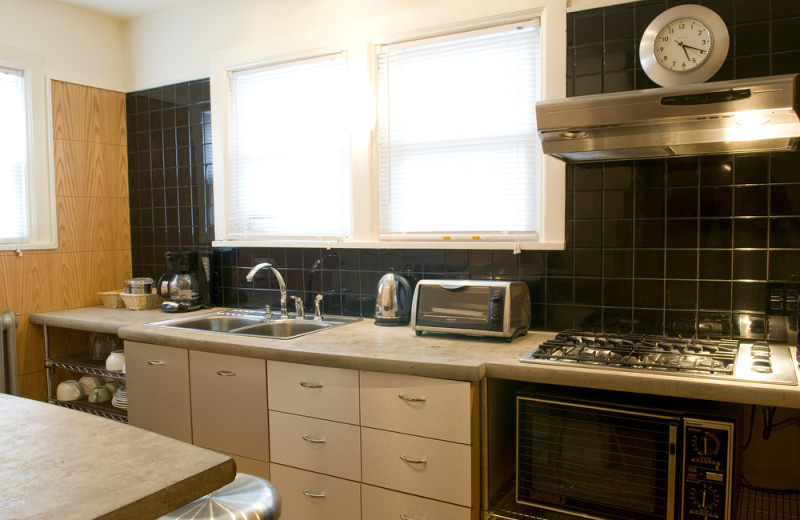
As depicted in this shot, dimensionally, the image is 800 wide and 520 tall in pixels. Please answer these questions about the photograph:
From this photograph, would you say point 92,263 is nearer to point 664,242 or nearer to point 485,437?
point 485,437

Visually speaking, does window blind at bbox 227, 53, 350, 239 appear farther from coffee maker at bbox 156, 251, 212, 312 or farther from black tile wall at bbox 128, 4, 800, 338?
black tile wall at bbox 128, 4, 800, 338

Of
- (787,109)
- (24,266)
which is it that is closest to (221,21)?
(24,266)

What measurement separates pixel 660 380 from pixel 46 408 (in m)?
1.67

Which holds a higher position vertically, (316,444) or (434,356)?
(434,356)

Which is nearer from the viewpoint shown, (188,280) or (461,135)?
(461,135)

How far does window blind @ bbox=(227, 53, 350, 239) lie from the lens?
3.05 meters

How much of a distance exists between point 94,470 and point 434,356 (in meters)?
A: 1.23

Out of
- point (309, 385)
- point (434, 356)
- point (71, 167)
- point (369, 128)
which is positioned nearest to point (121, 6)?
point (71, 167)

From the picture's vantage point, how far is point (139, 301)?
3455mm

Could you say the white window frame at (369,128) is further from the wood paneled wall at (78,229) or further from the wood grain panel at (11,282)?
the wood grain panel at (11,282)

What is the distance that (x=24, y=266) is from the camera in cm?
336

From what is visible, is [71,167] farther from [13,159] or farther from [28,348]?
[28,348]

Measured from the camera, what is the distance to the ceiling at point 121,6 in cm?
354

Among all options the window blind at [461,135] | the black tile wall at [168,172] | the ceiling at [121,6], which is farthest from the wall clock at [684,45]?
the ceiling at [121,6]
